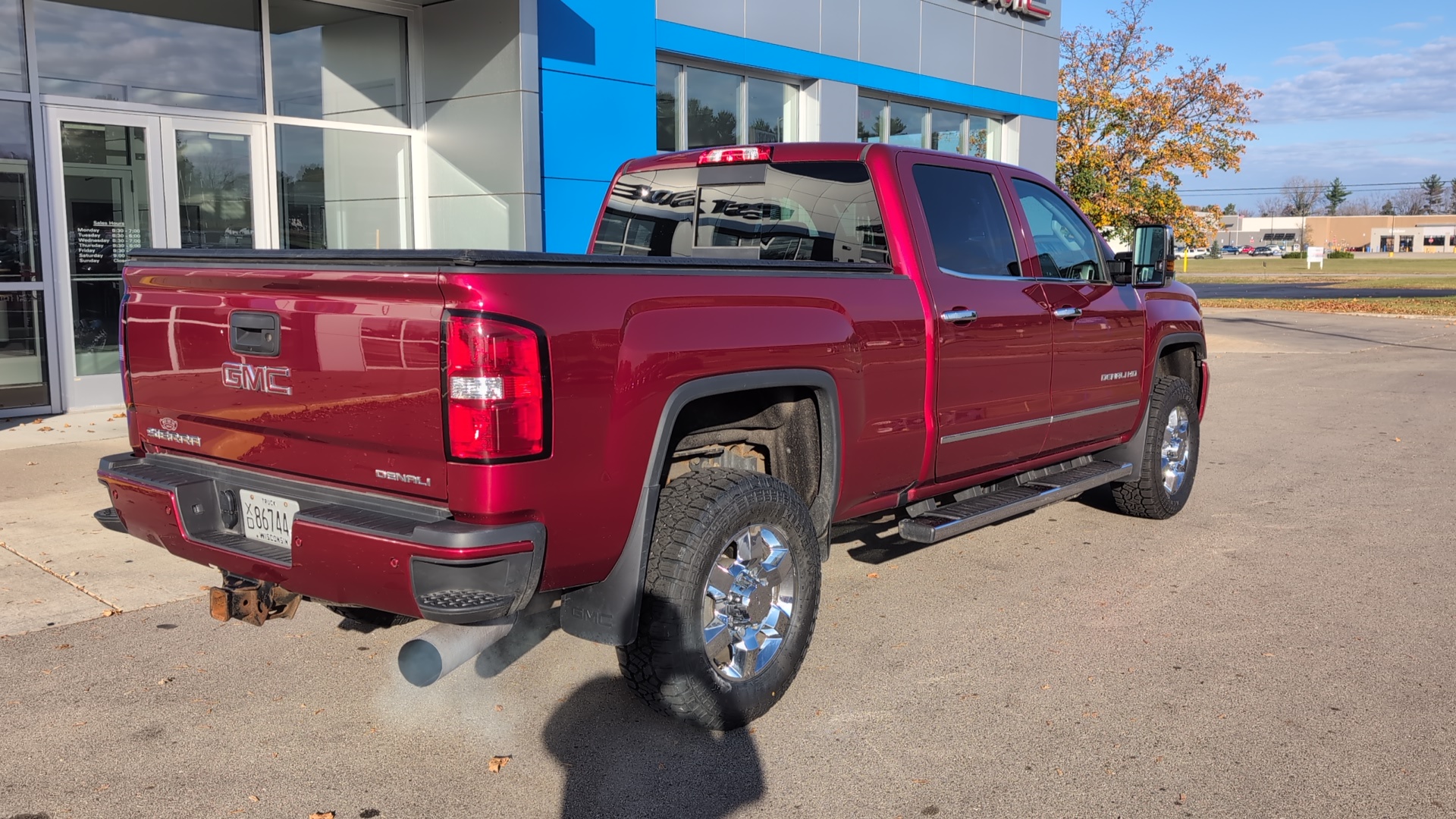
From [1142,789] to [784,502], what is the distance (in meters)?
1.43

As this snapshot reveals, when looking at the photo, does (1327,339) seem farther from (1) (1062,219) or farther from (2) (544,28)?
(1) (1062,219)

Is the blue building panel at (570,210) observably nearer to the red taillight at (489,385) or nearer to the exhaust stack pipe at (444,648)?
the exhaust stack pipe at (444,648)

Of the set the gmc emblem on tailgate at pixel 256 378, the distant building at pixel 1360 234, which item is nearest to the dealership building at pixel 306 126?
the gmc emblem on tailgate at pixel 256 378

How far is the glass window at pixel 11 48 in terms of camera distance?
968 centimetres

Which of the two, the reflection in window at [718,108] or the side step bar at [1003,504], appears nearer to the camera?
the side step bar at [1003,504]

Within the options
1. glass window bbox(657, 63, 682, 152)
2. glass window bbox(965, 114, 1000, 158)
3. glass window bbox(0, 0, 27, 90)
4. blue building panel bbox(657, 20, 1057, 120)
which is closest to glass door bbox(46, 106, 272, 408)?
glass window bbox(0, 0, 27, 90)

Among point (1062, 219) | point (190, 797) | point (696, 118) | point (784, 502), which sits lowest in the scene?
point (190, 797)

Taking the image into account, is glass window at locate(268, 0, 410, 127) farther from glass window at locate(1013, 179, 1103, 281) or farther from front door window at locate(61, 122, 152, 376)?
glass window at locate(1013, 179, 1103, 281)

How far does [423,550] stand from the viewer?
3.19 metres

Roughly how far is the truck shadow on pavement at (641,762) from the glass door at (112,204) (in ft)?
24.1

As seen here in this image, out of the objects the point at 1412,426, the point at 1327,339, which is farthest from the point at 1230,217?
the point at 1412,426

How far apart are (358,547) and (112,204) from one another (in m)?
8.51

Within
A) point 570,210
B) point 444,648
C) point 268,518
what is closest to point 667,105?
point 570,210

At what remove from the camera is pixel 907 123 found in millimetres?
17516
